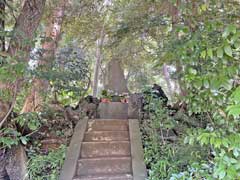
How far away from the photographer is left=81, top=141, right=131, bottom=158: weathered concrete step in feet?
12.2

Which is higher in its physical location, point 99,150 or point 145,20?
point 145,20

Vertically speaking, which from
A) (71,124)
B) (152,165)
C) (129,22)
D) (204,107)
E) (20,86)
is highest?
(129,22)

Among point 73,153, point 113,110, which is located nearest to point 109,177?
point 73,153

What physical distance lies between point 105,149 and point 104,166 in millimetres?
361

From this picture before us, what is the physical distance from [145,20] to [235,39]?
13.1 feet

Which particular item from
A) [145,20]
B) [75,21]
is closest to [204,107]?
[145,20]

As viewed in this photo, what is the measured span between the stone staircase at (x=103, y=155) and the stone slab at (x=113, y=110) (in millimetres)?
1039

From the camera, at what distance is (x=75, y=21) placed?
6.71 metres

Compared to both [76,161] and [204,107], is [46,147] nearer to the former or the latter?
[76,161]

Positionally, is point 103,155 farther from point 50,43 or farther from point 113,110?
point 50,43

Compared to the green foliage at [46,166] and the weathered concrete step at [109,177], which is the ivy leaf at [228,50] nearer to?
the weathered concrete step at [109,177]

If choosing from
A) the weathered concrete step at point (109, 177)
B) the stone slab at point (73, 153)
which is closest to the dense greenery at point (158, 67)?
the stone slab at point (73, 153)

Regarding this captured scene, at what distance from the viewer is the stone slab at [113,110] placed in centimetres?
560

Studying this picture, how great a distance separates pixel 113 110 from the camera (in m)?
5.66
